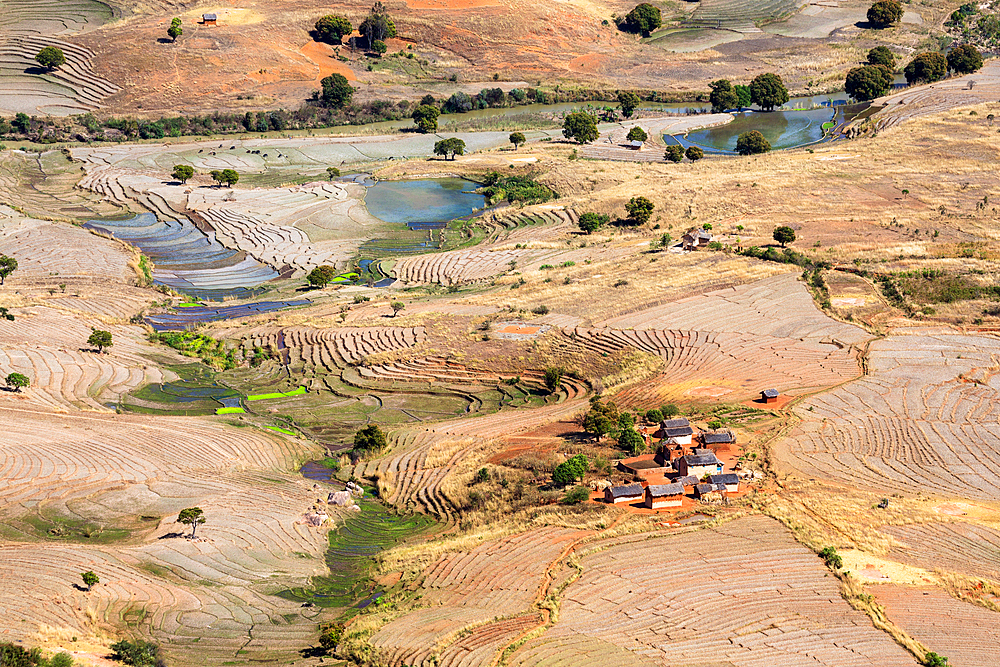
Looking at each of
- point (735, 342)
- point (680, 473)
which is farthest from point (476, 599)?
point (735, 342)

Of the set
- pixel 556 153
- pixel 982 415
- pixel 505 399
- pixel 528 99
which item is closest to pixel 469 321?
pixel 505 399

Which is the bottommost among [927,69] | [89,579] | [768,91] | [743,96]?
[89,579]

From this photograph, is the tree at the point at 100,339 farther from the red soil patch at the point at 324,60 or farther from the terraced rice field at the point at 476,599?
the red soil patch at the point at 324,60

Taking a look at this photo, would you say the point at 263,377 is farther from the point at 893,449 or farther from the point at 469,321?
the point at 893,449

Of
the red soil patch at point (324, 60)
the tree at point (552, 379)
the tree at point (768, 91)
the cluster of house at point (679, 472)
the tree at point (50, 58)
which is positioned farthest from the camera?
the red soil patch at point (324, 60)

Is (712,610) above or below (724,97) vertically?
below

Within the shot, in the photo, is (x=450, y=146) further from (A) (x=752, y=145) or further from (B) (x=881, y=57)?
(B) (x=881, y=57)

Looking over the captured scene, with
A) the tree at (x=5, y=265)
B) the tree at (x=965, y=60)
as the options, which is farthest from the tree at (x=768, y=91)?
the tree at (x=5, y=265)
